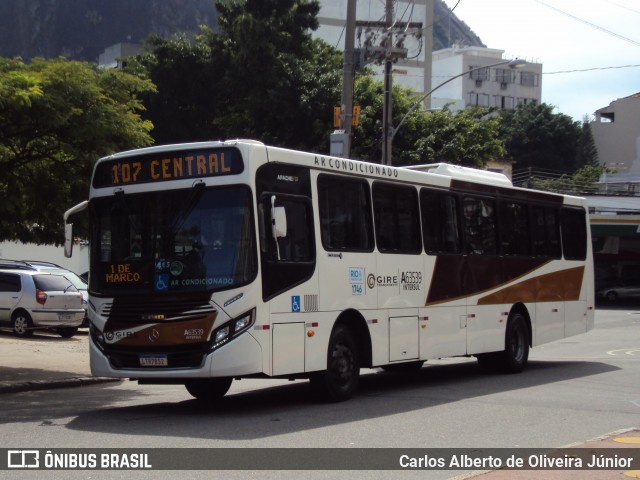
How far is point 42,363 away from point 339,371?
8278 mm

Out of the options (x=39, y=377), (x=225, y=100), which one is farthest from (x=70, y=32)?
(x=39, y=377)

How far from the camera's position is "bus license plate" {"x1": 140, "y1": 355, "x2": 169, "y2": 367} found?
37.9 feet

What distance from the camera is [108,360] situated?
474 inches

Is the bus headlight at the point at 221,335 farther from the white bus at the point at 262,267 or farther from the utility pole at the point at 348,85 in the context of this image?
the utility pole at the point at 348,85

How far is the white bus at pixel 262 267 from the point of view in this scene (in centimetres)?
1138

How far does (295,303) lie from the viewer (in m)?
12.0

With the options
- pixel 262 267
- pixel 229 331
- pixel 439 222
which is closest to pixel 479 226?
pixel 439 222

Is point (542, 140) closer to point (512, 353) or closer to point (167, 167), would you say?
point (512, 353)

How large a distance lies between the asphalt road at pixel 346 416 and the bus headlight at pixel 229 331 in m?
0.93

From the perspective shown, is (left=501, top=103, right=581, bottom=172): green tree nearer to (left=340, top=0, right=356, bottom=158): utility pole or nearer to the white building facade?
the white building facade

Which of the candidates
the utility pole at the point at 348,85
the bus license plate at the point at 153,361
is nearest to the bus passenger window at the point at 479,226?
the utility pole at the point at 348,85

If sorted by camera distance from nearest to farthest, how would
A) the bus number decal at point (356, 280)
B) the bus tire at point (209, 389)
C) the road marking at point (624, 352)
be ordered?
the bus number decal at point (356, 280) < the bus tire at point (209, 389) < the road marking at point (624, 352)

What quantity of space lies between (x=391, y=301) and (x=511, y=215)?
4557mm

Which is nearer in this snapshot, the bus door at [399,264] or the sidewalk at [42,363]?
the bus door at [399,264]
